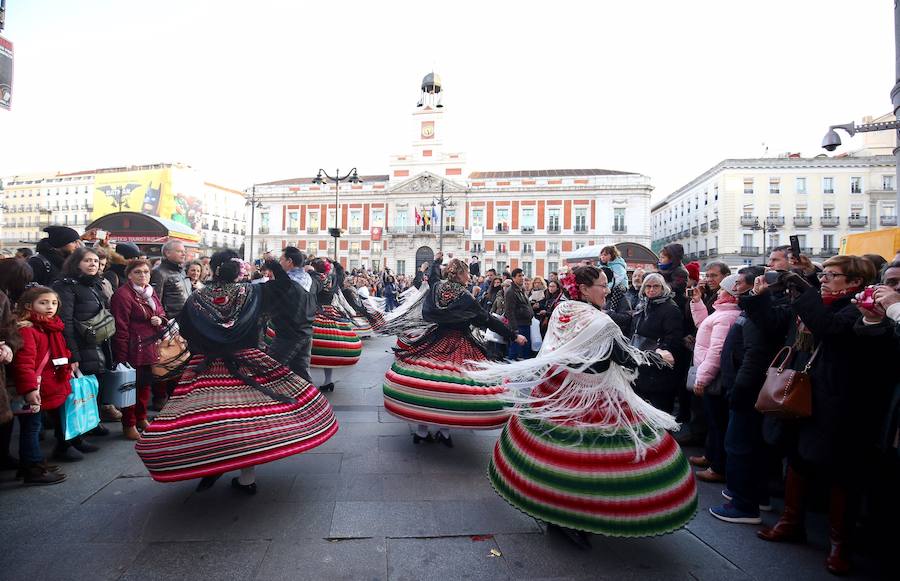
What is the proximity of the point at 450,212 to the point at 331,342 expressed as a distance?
4387 centimetres

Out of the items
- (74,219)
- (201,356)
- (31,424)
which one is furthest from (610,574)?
(74,219)

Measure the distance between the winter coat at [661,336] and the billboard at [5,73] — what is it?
942 cm

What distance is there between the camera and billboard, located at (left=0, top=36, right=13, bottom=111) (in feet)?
23.3

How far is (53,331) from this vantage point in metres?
3.67

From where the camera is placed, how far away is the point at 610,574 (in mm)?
2562

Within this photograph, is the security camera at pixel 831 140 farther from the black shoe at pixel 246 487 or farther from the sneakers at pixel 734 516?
the black shoe at pixel 246 487

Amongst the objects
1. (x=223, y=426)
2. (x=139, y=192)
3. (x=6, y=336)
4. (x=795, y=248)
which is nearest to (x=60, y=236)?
(x=6, y=336)

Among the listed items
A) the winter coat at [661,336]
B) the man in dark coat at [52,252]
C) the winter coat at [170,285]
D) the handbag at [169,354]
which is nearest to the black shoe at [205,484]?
the handbag at [169,354]

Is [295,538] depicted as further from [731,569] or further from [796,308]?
[796,308]

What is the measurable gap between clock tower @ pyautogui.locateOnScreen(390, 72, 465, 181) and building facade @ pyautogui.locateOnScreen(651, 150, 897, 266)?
24.9 metres

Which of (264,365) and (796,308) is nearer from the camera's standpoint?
(796,308)

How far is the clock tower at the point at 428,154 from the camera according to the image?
50.5m

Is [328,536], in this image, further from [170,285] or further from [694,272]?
[694,272]

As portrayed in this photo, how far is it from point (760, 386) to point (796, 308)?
2.39ft
